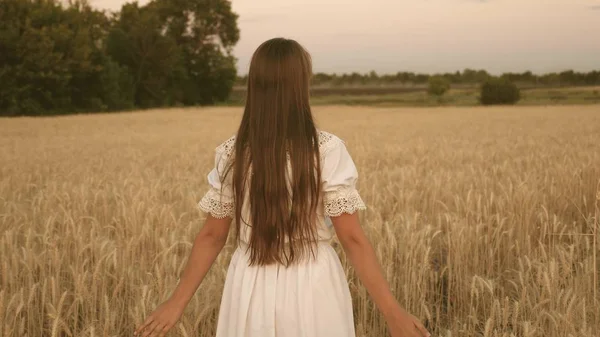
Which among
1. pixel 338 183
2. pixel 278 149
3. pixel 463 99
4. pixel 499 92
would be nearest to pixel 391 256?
pixel 338 183

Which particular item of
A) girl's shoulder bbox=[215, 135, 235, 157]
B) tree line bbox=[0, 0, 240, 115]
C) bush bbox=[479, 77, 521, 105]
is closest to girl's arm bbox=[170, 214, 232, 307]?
girl's shoulder bbox=[215, 135, 235, 157]

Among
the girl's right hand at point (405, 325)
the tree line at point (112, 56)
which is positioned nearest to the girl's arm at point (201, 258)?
the girl's right hand at point (405, 325)

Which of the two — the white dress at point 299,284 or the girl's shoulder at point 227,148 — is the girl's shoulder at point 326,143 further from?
the girl's shoulder at point 227,148

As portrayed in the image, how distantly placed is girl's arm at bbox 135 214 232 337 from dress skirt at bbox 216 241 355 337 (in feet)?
0.37

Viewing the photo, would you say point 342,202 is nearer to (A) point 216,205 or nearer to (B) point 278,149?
(B) point 278,149

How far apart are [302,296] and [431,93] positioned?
68266mm

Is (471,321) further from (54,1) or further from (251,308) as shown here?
(54,1)

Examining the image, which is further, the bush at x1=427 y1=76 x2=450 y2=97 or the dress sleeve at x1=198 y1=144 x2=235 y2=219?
the bush at x1=427 y1=76 x2=450 y2=97

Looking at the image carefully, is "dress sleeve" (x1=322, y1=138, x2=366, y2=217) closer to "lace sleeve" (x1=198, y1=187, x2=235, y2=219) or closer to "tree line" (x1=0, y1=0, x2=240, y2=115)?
"lace sleeve" (x1=198, y1=187, x2=235, y2=219)

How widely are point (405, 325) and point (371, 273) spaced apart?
190 millimetres

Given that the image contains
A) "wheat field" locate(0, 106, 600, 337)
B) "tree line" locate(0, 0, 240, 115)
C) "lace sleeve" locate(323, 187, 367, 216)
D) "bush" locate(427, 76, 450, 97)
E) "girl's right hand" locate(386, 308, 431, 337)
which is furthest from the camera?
"bush" locate(427, 76, 450, 97)

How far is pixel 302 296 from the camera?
192 centimetres

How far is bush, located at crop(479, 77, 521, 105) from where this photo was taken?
55.5 meters

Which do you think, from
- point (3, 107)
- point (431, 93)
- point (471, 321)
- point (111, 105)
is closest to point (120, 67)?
point (111, 105)
